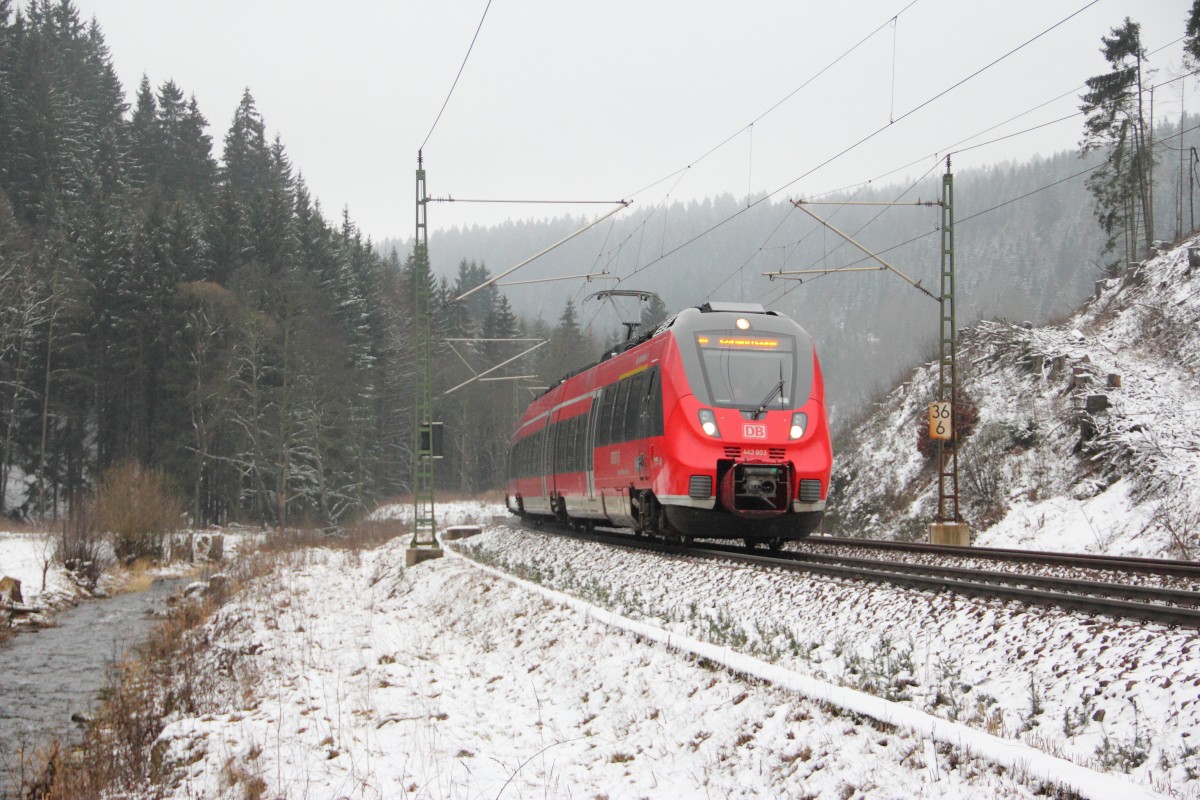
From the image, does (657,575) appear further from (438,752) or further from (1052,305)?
(1052,305)

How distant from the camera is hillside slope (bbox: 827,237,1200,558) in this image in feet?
63.5

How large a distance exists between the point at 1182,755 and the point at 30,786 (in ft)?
29.3

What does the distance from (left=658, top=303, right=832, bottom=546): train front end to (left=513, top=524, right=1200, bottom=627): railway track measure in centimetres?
67

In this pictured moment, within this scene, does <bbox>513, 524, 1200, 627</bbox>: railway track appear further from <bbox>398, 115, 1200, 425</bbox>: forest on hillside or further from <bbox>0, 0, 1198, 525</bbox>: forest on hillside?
<bbox>398, 115, 1200, 425</bbox>: forest on hillside

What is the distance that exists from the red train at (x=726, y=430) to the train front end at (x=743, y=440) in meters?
0.01

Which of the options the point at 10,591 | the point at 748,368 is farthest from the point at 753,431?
the point at 10,591

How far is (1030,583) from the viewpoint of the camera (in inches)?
423


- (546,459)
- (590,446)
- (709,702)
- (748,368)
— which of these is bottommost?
(709,702)

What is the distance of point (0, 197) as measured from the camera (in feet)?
156

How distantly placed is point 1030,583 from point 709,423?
5.56 meters

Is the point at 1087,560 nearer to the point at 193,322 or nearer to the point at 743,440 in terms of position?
the point at 743,440

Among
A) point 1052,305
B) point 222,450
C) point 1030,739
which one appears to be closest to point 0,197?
point 222,450

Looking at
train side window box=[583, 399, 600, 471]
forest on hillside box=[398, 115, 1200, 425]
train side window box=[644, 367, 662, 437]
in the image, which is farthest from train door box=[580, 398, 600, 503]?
forest on hillside box=[398, 115, 1200, 425]

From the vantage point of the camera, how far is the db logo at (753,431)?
15352 mm
